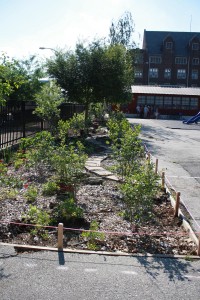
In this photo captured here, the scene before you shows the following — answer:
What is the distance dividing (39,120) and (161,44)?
6579 cm

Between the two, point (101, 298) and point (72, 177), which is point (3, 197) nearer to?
point (72, 177)

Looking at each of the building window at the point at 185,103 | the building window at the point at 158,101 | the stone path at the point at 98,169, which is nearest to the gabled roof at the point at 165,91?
the building window at the point at 158,101

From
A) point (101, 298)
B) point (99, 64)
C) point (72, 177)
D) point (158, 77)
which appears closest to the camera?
point (101, 298)

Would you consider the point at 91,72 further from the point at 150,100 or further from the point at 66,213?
the point at 150,100

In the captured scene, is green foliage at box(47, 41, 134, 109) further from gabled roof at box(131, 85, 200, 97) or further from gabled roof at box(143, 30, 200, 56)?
gabled roof at box(143, 30, 200, 56)

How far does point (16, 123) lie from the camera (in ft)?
39.2

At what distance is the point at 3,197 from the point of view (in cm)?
634

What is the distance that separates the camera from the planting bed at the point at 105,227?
4.87m

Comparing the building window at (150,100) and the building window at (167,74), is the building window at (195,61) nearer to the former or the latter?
the building window at (167,74)

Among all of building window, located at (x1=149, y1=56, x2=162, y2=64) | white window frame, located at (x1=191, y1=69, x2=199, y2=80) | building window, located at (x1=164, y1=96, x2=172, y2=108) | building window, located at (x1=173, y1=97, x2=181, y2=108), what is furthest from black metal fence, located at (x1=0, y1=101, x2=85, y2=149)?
white window frame, located at (x1=191, y1=69, x2=199, y2=80)

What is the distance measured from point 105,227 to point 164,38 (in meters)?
75.5

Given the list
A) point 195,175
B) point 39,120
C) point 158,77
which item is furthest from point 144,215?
point 158,77

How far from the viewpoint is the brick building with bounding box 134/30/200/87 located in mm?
74875

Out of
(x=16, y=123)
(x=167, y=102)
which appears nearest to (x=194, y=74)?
(x=167, y=102)
